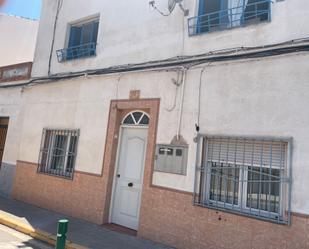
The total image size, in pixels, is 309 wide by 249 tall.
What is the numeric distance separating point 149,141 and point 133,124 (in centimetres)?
87

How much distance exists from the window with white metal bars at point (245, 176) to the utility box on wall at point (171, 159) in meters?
0.33

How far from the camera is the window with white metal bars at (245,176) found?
5.16 metres

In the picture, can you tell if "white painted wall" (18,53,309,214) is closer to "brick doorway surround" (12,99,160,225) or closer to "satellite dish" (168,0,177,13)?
"brick doorway surround" (12,99,160,225)

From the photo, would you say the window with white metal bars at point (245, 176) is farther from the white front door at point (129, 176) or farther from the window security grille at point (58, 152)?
the window security grille at point (58, 152)

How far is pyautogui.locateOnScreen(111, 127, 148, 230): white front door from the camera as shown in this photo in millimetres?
7203

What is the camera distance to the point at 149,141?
22.6 ft

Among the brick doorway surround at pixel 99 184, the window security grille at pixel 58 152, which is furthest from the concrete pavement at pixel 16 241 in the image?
the window security grille at pixel 58 152

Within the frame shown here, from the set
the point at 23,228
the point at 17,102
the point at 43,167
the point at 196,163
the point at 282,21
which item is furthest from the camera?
the point at 17,102

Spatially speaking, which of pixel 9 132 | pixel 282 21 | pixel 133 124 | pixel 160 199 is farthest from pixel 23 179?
pixel 282 21

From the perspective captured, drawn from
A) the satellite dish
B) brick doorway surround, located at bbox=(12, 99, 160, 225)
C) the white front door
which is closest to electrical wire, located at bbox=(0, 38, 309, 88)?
brick doorway surround, located at bbox=(12, 99, 160, 225)

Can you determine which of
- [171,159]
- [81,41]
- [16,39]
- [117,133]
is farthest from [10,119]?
[171,159]

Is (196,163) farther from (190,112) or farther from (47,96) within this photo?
(47,96)

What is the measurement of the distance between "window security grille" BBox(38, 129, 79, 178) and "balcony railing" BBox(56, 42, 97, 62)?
219 cm

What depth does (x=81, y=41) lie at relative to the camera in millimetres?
9273
